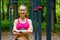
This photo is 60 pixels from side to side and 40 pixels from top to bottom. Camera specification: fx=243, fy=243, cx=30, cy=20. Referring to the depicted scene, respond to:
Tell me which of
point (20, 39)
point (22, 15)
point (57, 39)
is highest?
point (22, 15)

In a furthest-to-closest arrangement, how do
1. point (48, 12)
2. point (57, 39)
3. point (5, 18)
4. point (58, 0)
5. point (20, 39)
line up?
point (5, 18) → point (58, 0) → point (57, 39) → point (20, 39) → point (48, 12)

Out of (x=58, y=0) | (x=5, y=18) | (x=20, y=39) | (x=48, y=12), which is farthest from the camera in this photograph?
(x=5, y=18)

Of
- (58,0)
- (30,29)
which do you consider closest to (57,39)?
(30,29)

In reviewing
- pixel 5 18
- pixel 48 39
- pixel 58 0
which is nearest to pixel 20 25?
pixel 48 39

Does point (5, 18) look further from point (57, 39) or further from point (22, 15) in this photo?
point (22, 15)

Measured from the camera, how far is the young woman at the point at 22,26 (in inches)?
161

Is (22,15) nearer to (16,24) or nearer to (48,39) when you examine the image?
(16,24)

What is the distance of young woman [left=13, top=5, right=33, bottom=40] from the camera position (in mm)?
4078

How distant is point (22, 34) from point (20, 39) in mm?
123

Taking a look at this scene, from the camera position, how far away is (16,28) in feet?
13.8

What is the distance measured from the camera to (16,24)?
13.9 feet

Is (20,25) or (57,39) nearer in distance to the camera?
(20,25)

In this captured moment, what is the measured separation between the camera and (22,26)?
421cm

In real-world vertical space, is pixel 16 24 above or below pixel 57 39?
above
